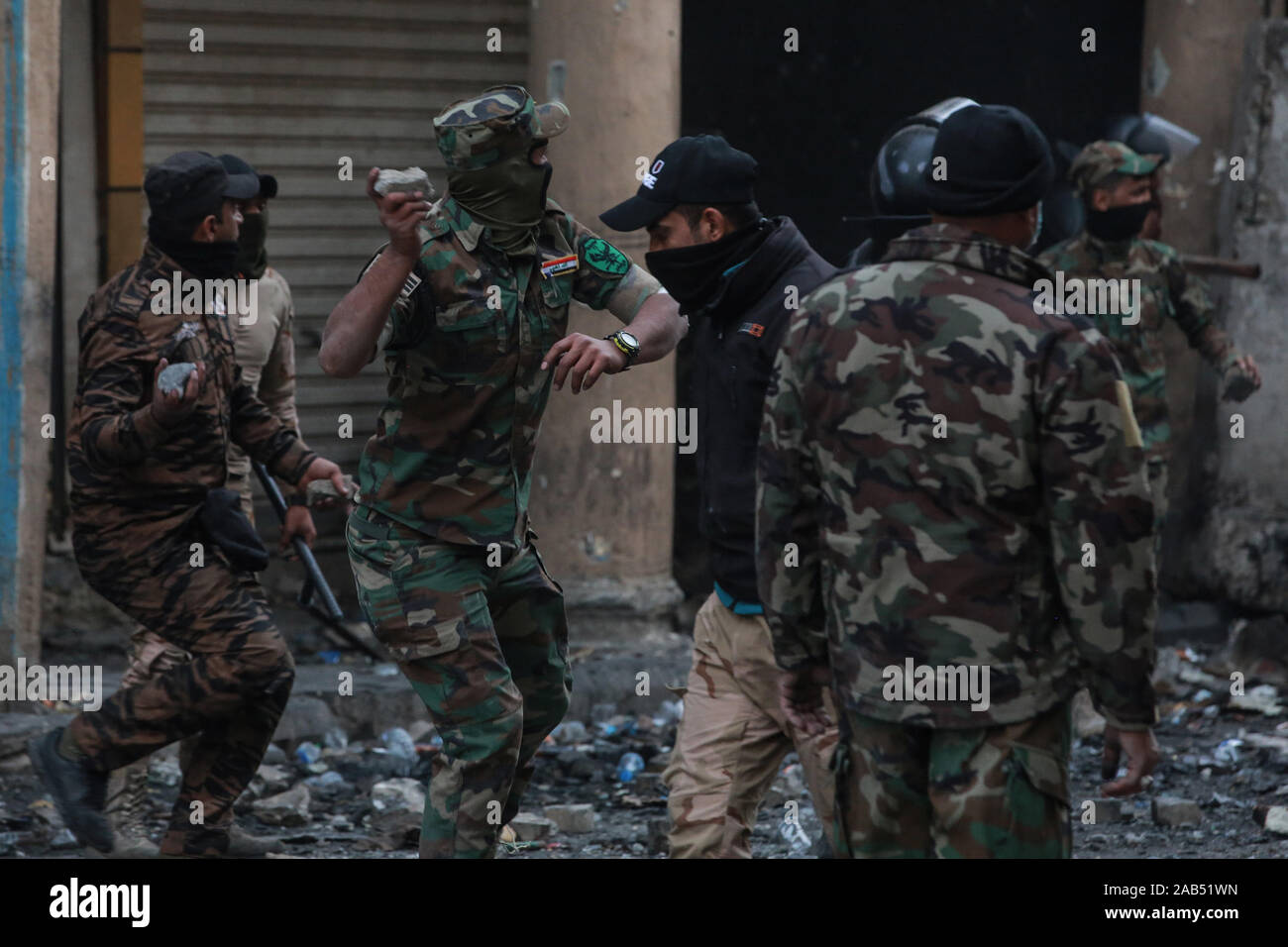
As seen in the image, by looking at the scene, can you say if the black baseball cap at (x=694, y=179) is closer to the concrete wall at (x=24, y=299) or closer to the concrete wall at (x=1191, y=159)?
the concrete wall at (x=24, y=299)

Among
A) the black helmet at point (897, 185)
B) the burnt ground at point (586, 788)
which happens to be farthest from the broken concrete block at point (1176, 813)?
the black helmet at point (897, 185)

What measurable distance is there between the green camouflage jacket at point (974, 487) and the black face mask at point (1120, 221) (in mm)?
4320

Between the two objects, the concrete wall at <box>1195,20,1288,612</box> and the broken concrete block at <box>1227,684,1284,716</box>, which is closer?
the broken concrete block at <box>1227,684,1284,716</box>

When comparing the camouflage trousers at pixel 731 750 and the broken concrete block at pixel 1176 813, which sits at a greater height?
the camouflage trousers at pixel 731 750

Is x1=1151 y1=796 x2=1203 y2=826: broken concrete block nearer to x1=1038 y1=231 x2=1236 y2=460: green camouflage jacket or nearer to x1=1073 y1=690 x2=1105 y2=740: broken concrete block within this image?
x1=1073 y1=690 x2=1105 y2=740: broken concrete block

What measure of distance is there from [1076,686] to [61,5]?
18.2 ft

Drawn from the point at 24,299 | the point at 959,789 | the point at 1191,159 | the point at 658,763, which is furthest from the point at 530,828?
the point at 1191,159

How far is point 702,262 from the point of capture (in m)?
4.09

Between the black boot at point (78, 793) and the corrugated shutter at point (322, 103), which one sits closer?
the black boot at point (78, 793)

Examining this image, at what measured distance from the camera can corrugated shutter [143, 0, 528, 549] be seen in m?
7.34

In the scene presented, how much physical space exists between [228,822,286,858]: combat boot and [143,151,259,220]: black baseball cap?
5.73 feet

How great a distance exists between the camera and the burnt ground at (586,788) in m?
5.29

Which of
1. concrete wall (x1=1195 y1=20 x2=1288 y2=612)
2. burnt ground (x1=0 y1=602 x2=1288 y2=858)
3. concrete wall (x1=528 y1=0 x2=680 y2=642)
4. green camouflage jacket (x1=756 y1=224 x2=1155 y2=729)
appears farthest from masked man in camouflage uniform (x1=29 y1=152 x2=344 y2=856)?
concrete wall (x1=1195 y1=20 x2=1288 y2=612)
